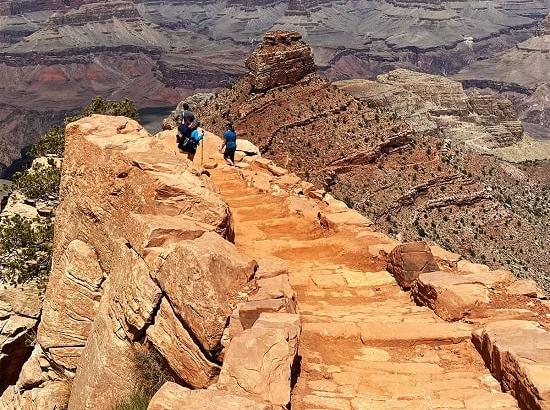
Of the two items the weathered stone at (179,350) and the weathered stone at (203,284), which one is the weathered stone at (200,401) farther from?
the weathered stone at (203,284)

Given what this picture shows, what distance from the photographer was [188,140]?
32.4 meters

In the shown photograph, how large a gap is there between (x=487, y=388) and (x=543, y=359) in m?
1.52

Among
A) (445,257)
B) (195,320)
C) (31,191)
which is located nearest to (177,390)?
(195,320)

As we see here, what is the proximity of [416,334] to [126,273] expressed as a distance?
8.20 m

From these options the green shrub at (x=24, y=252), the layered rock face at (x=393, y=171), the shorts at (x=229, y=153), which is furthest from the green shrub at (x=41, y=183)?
the layered rock face at (x=393, y=171)

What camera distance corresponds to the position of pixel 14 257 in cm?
3431

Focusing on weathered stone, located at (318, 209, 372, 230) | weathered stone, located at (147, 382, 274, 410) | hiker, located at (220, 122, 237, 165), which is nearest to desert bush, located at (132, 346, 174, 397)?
weathered stone, located at (147, 382, 274, 410)

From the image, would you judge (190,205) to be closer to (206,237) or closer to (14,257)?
(206,237)

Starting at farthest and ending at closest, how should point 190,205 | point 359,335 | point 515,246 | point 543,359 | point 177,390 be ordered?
point 515,246 < point 190,205 < point 359,335 < point 543,359 < point 177,390

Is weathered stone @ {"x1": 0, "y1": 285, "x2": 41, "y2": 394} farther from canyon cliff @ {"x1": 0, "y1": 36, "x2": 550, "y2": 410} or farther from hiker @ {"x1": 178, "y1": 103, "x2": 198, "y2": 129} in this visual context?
hiker @ {"x1": 178, "y1": 103, "x2": 198, "y2": 129}

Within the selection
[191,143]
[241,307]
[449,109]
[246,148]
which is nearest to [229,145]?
[191,143]

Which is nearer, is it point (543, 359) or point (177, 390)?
point (177, 390)

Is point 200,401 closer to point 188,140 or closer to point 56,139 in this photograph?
point 188,140

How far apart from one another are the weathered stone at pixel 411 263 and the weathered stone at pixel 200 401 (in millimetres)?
9559
